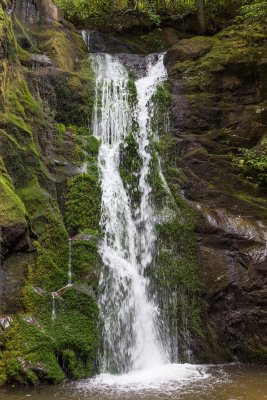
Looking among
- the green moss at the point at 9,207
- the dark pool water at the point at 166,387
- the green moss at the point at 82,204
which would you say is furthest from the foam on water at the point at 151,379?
the green moss at the point at 82,204

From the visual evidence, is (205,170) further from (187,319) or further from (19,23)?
(19,23)

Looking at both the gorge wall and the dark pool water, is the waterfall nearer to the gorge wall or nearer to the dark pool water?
the gorge wall

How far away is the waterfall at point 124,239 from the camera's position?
816 centimetres

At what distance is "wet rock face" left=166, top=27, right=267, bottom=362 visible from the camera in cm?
890

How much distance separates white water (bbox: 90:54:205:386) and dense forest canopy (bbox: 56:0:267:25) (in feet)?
19.9

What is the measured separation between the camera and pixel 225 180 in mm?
11328

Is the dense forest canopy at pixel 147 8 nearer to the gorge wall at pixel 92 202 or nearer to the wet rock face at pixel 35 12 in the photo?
the wet rock face at pixel 35 12

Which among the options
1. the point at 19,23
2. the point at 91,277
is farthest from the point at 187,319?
the point at 19,23

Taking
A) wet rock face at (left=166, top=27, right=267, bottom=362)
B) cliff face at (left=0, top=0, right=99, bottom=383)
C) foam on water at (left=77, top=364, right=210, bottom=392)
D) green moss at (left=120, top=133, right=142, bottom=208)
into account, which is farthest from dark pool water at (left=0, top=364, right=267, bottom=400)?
green moss at (left=120, top=133, right=142, bottom=208)

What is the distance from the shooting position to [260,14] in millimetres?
12461

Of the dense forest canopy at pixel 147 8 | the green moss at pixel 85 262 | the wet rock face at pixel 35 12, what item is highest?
the dense forest canopy at pixel 147 8

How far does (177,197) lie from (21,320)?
203 inches

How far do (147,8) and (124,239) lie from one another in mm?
12376

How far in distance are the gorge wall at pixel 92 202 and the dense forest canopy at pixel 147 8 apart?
13.2 ft
